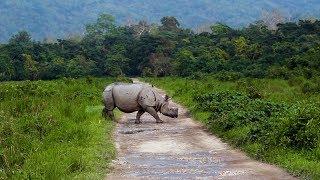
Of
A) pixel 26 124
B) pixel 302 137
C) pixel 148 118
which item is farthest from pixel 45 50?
pixel 302 137

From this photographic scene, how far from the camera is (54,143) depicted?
A: 12.8m

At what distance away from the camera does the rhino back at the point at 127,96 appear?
765 inches

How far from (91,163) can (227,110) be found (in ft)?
26.2

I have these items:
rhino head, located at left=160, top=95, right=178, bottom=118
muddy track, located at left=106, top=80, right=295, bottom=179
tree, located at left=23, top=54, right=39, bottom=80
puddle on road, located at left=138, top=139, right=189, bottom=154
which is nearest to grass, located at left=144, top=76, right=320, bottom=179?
muddy track, located at left=106, top=80, right=295, bottom=179

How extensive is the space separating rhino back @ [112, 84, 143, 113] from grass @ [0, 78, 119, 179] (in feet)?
3.09

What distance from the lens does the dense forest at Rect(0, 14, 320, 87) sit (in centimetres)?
5109

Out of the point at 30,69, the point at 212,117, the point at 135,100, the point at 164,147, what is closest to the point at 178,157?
the point at 164,147

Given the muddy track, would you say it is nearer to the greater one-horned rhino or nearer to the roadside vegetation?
the roadside vegetation

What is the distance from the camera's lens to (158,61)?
68438mm

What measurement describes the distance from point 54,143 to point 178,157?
9.86 feet

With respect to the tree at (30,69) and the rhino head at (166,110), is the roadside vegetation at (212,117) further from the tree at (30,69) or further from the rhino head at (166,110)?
the tree at (30,69)

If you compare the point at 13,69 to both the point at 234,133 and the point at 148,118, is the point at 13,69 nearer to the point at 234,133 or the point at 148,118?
the point at 148,118

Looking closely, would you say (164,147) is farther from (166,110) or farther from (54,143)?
(166,110)

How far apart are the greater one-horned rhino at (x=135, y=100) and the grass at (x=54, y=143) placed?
75 cm
